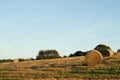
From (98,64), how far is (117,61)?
5.09ft

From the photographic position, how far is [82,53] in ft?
153

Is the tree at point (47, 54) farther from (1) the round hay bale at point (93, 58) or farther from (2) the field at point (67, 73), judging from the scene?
(2) the field at point (67, 73)

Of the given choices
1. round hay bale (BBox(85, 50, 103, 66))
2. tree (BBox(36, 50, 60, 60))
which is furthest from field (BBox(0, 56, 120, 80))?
tree (BBox(36, 50, 60, 60))

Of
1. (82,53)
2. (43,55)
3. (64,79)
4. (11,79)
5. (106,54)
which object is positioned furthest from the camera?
(43,55)

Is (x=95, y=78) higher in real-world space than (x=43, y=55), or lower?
lower

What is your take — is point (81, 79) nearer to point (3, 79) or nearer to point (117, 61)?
point (3, 79)

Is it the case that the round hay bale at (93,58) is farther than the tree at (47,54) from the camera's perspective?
No

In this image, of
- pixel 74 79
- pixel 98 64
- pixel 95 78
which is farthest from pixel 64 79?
pixel 98 64

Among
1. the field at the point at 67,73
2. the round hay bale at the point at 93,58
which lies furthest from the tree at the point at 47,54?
the field at the point at 67,73

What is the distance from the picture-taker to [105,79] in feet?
50.2

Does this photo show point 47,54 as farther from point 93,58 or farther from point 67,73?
point 67,73

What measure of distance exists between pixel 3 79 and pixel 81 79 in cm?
396

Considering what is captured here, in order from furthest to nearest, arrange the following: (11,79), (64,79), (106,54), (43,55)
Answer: (43,55) → (106,54) → (11,79) → (64,79)

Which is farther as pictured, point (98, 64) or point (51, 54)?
point (51, 54)
